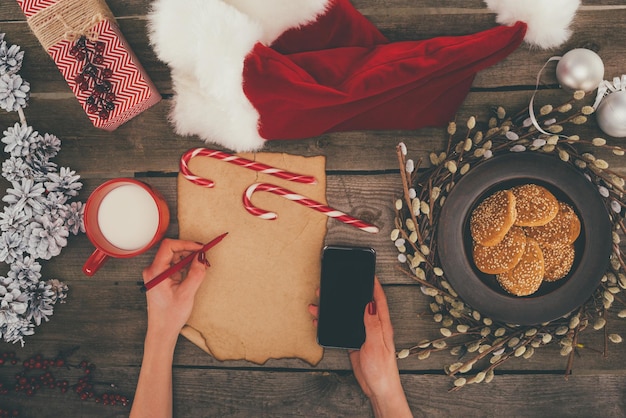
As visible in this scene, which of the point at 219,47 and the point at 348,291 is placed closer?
the point at 219,47

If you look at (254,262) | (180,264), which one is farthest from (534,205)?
(180,264)

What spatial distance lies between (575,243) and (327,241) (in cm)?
57

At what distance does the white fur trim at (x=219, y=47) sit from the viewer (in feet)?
2.84

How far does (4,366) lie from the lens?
114cm

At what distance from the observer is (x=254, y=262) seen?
3.54 ft

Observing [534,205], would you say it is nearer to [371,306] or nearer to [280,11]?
[371,306]

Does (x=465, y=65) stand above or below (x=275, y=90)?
above

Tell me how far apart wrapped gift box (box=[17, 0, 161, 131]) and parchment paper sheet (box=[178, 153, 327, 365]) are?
23 cm

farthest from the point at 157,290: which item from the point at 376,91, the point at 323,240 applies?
the point at 376,91

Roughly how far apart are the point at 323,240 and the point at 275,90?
39 centimetres

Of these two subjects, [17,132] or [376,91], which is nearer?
[376,91]

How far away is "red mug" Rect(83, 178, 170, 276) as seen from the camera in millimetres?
962

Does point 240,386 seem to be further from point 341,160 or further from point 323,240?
point 341,160

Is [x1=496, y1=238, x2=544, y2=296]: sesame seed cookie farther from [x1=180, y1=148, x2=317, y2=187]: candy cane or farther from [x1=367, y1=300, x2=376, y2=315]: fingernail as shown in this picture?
[x1=180, y1=148, x2=317, y2=187]: candy cane
